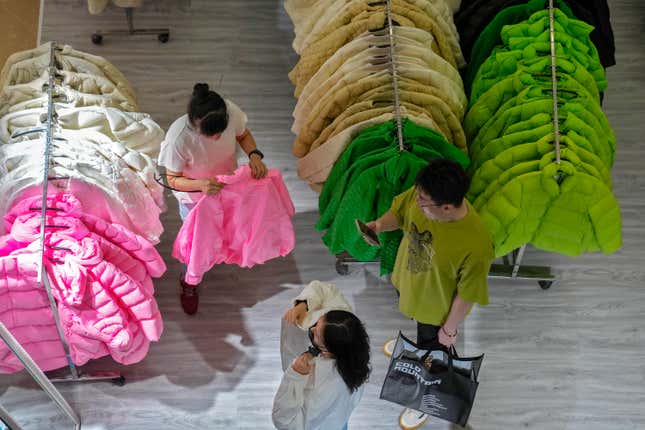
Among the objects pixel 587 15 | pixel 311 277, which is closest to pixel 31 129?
pixel 311 277

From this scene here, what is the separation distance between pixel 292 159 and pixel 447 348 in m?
1.62

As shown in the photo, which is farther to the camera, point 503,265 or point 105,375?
point 503,265

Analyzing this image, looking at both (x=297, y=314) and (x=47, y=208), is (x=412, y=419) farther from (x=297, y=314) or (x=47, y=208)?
(x=47, y=208)

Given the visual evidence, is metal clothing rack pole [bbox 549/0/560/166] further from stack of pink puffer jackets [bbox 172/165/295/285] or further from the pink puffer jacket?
the pink puffer jacket

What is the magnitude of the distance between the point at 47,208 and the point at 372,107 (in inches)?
55.1

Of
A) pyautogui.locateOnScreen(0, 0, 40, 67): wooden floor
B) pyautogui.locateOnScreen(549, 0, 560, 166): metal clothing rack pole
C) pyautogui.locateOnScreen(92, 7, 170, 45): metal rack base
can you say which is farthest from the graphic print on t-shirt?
pyautogui.locateOnScreen(0, 0, 40, 67): wooden floor

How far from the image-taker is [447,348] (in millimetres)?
2996

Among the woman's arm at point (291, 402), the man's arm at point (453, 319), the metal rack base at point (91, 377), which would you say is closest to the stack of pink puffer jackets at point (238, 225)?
the metal rack base at point (91, 377)

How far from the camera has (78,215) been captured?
9.82 ft

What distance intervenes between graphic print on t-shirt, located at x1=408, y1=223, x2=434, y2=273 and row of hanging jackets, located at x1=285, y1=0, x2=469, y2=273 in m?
0.33

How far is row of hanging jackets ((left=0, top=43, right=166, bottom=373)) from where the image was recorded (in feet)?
9.60

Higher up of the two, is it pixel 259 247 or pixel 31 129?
pixel 31 129

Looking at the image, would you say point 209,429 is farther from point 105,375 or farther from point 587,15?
point 587,15

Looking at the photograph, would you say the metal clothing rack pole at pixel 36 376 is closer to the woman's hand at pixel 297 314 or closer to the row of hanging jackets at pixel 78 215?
the row of hanging jackets at pixel 78 215
